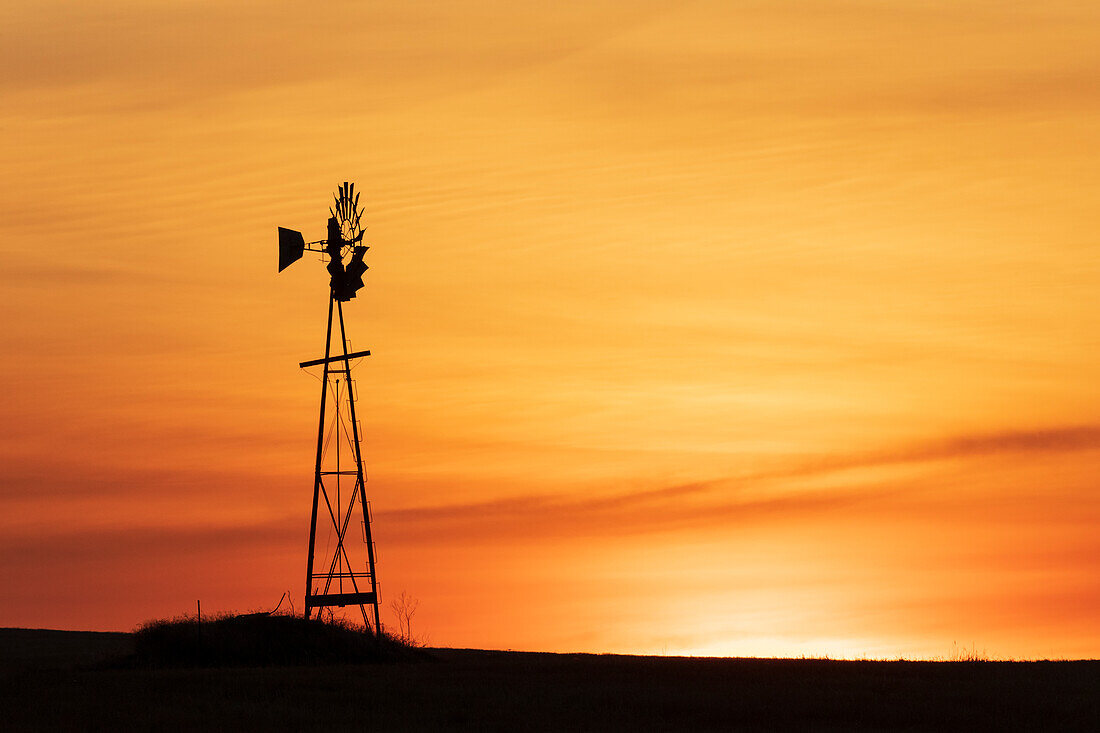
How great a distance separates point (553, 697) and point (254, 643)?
13272 mm

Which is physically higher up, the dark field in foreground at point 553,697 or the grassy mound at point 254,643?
the grassy mound at point 254,643

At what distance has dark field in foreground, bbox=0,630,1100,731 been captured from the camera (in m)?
35.7

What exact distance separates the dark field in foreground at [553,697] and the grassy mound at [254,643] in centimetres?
188

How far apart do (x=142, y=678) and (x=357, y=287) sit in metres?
16.7

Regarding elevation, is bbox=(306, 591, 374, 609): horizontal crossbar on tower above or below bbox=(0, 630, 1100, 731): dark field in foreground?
above

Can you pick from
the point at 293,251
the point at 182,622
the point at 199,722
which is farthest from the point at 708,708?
the point at 293,251

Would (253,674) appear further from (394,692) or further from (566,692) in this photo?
(566,692)

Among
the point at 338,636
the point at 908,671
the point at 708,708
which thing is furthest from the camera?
the point at 338,636

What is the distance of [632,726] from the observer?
35281 millimetres

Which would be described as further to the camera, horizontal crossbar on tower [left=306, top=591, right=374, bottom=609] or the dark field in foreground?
horizontal crossbar on tower [left=306, top=591, right=374, bottom=609]

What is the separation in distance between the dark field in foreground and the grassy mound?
188 centimetres

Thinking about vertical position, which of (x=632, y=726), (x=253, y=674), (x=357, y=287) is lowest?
(x=632, y=726)

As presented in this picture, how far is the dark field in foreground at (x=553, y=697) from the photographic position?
117 ft

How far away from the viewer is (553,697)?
38781 millimetres
